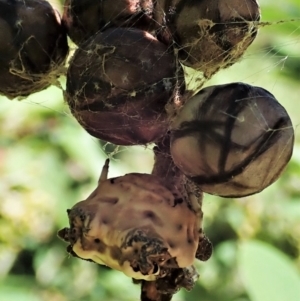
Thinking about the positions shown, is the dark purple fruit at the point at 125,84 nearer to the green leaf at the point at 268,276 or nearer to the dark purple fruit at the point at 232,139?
the dark purple fruit at the point at 232,139

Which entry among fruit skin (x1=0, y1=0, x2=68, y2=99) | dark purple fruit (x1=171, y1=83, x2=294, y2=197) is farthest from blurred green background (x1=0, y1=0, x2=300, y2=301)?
dark purple fruit (x1=171, y1=83, x2=294, y2=197)

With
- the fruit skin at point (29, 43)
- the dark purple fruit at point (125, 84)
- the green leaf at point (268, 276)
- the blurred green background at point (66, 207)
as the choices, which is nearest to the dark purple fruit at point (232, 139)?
the dark purple fruit at point (125, 84)

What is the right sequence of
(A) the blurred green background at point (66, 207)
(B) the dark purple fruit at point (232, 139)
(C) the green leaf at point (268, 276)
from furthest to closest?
(A) the blurred green background at point (66, 207) < (C) the green leaf at point (268, 276) < (B) the dark purple fruit at point (232, 139)

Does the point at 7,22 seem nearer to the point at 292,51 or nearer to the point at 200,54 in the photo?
the point at 200,54

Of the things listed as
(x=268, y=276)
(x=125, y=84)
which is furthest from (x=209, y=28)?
(x=268, y=276)

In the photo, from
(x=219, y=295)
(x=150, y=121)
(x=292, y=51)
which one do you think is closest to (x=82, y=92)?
(x=150, y=121)

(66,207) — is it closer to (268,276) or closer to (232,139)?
(268,276)
